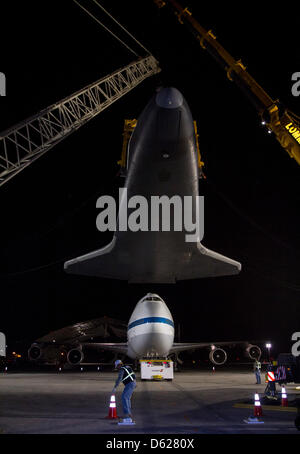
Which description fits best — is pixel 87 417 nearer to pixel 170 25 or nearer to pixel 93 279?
pixel 170 25

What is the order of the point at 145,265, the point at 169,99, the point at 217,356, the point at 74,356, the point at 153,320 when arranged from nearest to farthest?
the point at 169,99, the point at 145,265, the point at 153,320, the point at 217,356, the point at 74,356

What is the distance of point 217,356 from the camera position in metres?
33.7

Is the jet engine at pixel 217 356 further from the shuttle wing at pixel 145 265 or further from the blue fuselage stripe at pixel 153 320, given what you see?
the shuttle wing at pixel 145 265

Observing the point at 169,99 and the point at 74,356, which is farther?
the point at 74,356

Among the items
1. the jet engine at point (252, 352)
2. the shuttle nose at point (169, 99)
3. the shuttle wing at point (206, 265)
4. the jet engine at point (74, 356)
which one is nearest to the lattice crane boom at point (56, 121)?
the shuttle wing at point (206, 265)

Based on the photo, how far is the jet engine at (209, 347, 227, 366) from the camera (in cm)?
3353

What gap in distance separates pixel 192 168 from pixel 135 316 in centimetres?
1306

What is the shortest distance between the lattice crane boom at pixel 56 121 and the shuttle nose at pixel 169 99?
1829 cm

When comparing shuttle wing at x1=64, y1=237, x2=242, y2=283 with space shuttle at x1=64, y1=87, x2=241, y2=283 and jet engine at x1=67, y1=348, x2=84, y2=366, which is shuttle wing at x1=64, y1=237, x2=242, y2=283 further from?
jet engine at x1=67, y1=348, x2=84, y2=366

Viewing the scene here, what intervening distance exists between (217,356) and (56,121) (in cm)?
2281

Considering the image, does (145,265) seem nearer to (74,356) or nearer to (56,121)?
(74,356)

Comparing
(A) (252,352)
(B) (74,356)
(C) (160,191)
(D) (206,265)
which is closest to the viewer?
(C) (160,191)

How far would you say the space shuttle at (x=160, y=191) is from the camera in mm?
11023

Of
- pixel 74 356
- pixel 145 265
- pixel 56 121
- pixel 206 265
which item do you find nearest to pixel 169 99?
pixel 145 265
